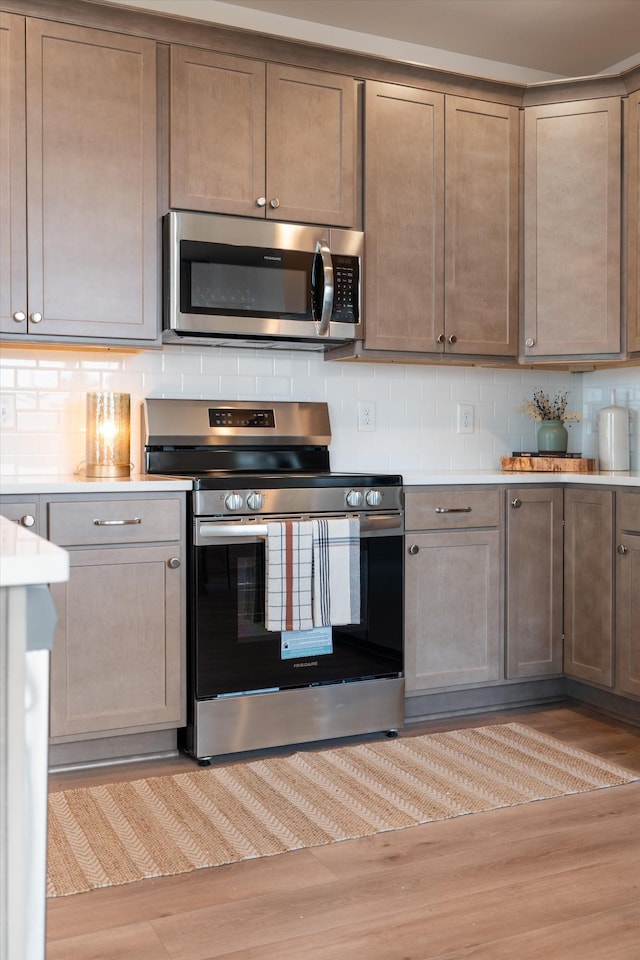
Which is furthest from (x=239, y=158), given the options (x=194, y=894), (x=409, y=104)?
(x=194, y=894)

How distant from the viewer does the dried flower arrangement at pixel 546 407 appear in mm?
4156

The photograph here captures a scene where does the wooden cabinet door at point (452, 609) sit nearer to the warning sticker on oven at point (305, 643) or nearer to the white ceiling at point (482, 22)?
the warning sticker on oven at point (305, 643)

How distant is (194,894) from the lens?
208 cm

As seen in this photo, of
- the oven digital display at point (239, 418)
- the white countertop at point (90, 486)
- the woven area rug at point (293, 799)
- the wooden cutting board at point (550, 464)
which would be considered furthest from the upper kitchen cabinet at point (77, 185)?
the wooden cutting board at point (550, 464)

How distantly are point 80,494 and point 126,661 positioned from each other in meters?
0.55

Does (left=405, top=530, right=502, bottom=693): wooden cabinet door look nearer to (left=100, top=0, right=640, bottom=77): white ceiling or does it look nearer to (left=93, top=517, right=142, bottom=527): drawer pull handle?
(left=93, top=517, right=142, bottom=527): drawer pull handle

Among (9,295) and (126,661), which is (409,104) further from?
(126,661)

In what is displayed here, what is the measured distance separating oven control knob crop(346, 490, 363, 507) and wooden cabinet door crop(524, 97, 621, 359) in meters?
1.13

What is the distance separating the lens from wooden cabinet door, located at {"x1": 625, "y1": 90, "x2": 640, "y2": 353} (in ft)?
11.7

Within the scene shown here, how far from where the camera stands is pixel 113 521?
2.85m

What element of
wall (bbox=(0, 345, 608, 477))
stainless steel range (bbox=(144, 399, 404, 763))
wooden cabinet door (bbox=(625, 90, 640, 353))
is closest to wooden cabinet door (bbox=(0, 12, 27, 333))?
wall (bbox=(0, 345, 608, 477))

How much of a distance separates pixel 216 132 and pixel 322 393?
1.10 m

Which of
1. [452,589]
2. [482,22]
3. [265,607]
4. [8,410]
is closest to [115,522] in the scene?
[265,607]

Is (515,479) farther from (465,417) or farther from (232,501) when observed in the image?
(232,501)
